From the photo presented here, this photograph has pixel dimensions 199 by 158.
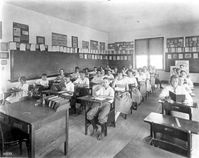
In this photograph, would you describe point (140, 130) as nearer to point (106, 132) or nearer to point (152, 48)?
point (106, 132)

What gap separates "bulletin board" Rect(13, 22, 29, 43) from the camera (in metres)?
4.68

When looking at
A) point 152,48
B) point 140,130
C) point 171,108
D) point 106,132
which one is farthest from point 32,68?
point 152,48

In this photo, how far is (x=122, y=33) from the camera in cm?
921

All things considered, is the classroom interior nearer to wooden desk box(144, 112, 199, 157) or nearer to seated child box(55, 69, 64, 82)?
wooden desk box(144, 112, 199, 157)

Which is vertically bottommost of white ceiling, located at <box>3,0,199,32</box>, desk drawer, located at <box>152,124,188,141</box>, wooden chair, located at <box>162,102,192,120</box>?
desk drawer, located at <box>152,124,188,141</box>

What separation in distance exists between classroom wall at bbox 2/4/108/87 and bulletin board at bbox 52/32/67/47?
13cm

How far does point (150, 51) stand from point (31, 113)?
25.4 ft

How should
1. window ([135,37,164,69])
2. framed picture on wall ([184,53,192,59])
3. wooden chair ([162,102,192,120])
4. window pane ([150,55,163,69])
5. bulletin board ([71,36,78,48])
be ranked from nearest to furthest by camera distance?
wooden chair ([162,102,192,120])
bulletin board ([71,36,78,48])
framed picture on wall ([184,53,192,59])
window ([135,37,164,69])
window pane ([150,55,163,69])

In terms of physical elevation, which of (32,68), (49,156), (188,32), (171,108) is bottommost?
(49,156)

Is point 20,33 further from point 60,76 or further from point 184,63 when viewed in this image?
point 184,63

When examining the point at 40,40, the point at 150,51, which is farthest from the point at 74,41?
the point at 150,51

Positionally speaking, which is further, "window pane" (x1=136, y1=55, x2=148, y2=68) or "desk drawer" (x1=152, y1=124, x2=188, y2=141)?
"window pane" (x1=136, y1=55, x2=148, y2=68)

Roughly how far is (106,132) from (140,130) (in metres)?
0.69

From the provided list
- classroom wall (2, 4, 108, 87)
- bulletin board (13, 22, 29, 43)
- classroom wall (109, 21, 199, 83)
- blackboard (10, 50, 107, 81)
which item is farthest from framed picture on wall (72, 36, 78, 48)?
classroom wall (109, 21, 199, 83)
